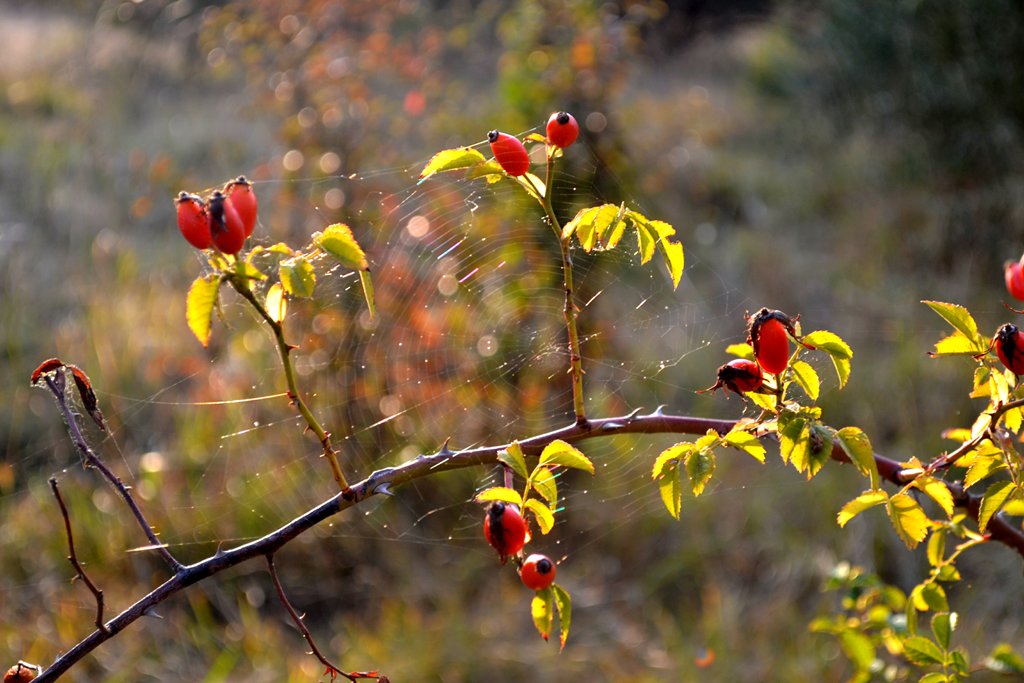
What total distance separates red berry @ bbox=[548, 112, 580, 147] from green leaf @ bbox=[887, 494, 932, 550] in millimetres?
414

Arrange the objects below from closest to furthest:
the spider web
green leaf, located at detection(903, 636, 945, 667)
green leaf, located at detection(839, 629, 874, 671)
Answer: green leaf, located at detection(903, 636, 945, 667) → green leaf, located at detection(839, 629, 874, 671) → the spider web

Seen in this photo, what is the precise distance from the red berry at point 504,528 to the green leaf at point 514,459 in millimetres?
41

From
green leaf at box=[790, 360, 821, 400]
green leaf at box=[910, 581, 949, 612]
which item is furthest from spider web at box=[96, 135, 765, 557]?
green leaf at box=[790, 360, 821, 400]

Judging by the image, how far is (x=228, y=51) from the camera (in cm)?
455

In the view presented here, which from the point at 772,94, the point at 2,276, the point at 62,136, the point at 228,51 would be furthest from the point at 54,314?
the point at 772,94

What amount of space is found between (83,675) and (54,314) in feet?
8.62

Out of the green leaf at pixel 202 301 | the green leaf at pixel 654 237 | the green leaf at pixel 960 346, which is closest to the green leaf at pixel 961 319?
the green leaf at pixel 960 346

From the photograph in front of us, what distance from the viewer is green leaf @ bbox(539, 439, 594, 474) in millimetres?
749

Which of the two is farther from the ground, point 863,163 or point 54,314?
point 54,314

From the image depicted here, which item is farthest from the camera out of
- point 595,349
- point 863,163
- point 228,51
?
point 863,163

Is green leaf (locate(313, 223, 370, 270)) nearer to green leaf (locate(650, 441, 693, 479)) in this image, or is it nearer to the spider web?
green leaf (locate(650, 441, 693, 479))

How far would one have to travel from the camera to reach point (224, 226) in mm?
681

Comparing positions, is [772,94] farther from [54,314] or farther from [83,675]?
[83,675]

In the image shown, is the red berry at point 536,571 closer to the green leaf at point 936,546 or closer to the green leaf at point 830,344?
the green leaf at point 830,344
